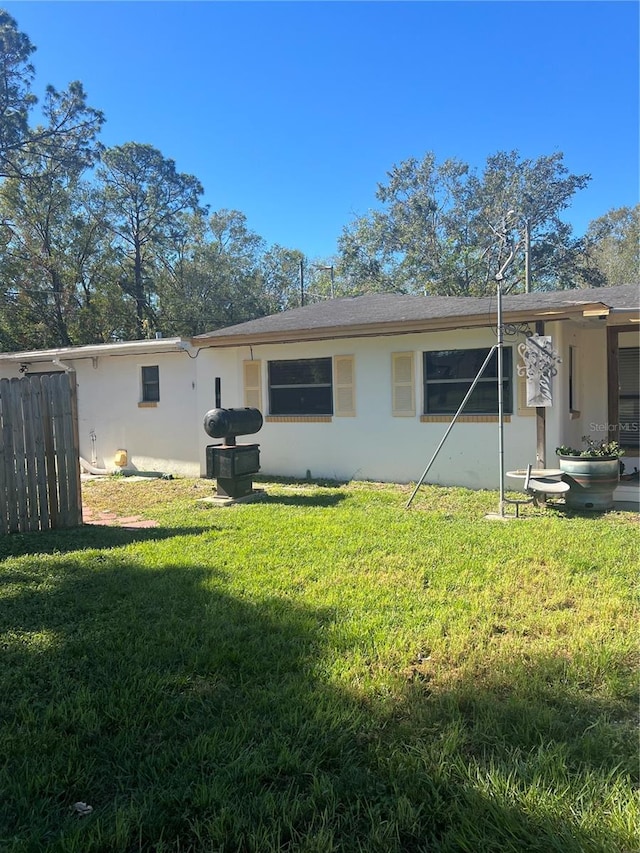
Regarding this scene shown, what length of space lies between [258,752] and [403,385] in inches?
288

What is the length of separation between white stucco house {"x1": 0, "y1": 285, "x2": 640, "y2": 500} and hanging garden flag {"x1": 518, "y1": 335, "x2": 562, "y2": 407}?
1.35 ft

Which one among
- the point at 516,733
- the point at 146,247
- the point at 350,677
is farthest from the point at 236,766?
the point at 146,247

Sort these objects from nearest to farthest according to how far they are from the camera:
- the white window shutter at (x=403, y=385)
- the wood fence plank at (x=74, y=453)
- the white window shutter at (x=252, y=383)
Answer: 1. the wood fence plank at (x=74, y=453)
2. the white window shutter at (x=403, y=385)
3. the white window shutter at (x=252, y=383)

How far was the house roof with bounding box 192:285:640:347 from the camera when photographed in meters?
7.39

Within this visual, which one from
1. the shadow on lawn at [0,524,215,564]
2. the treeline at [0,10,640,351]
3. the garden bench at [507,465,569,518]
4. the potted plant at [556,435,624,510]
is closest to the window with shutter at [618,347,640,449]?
the potted plant at [556,435,624,510]

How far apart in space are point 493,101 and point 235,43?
348 inches

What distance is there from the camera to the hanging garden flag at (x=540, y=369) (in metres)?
7.21

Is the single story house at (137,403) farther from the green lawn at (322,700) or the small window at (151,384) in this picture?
the green lawn at (322,700)

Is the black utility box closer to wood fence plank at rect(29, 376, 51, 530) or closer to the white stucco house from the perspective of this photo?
the white stucco house

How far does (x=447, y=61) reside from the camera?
382 inches

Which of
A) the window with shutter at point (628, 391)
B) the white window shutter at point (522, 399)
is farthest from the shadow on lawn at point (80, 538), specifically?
the window with shutter at point (628, 391)

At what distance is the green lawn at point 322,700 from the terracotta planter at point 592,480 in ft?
6.15

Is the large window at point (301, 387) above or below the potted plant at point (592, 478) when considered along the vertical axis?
above

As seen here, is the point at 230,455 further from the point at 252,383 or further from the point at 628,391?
the point at 628,391
